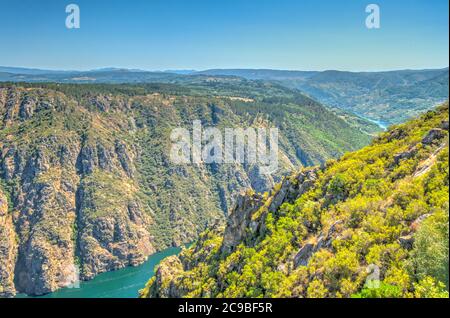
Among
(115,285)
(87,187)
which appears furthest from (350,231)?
(87,187)

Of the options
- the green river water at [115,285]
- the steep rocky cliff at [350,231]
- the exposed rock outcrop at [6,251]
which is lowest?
the green river water at [115,285]

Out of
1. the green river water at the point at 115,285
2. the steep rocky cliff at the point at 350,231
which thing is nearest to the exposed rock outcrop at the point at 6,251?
the green river water at the point at 115,285

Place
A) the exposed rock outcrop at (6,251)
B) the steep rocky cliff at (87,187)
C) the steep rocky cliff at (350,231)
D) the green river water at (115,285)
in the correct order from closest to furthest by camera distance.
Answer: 1. the steep rocky cliff at (350,231)
2. the green river water at (115,285)
3. the exposed rock outcrop at (6,251)
4. the steep rocky cliff at (87,187)

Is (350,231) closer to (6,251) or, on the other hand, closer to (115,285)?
(115,285)

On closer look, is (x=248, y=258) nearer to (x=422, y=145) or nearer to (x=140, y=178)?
(x=422, y=145)

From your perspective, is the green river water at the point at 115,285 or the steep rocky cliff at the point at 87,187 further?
the steep rocky cliff at the point at 87,187

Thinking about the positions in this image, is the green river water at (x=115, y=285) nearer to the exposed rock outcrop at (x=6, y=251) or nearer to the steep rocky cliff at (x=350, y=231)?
the exposed rock outcrop at (x=6, y=251)
